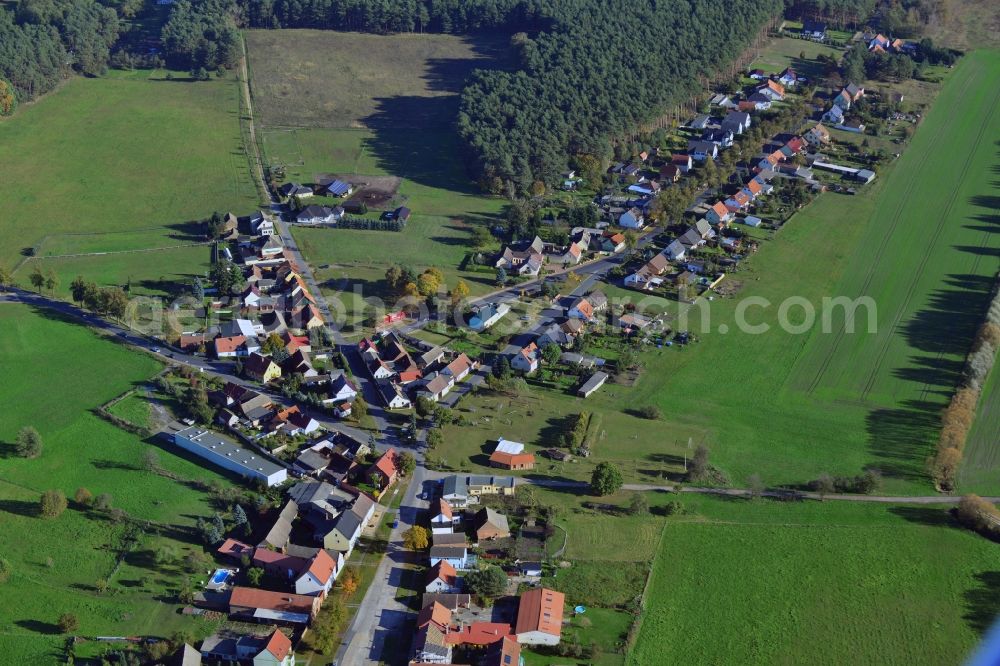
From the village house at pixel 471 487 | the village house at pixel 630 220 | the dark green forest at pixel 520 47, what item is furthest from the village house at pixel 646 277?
the village house at pixel 471 487

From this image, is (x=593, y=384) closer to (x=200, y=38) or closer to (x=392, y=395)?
(x=392, y=395)

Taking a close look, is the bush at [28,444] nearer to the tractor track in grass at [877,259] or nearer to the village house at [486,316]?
the village house at [486,316]

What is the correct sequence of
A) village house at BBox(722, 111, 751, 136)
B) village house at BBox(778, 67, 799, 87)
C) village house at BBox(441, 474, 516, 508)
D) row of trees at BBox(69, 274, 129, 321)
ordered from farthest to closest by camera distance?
village house at BBox(778, 67, 799, 87) → village house at BBox(722, 111, 751, 136) → row of trees at BBox(69, 274, 129, 321) → village house at BBox(441, 474, 516, 508)

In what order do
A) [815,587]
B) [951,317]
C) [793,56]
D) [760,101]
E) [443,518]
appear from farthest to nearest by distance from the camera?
[793,56] < [760,101] < [951,317] < [443,518] < [815,587]

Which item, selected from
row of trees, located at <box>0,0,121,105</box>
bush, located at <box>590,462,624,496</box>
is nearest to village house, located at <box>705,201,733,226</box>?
bush, located at <box>590,462,624,496</box>

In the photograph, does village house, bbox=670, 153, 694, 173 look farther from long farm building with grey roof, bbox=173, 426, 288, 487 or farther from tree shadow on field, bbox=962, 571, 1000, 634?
tree shadow on field, bbox=962, 571, 1000, 634

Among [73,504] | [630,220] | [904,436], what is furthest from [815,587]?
[630,220]
